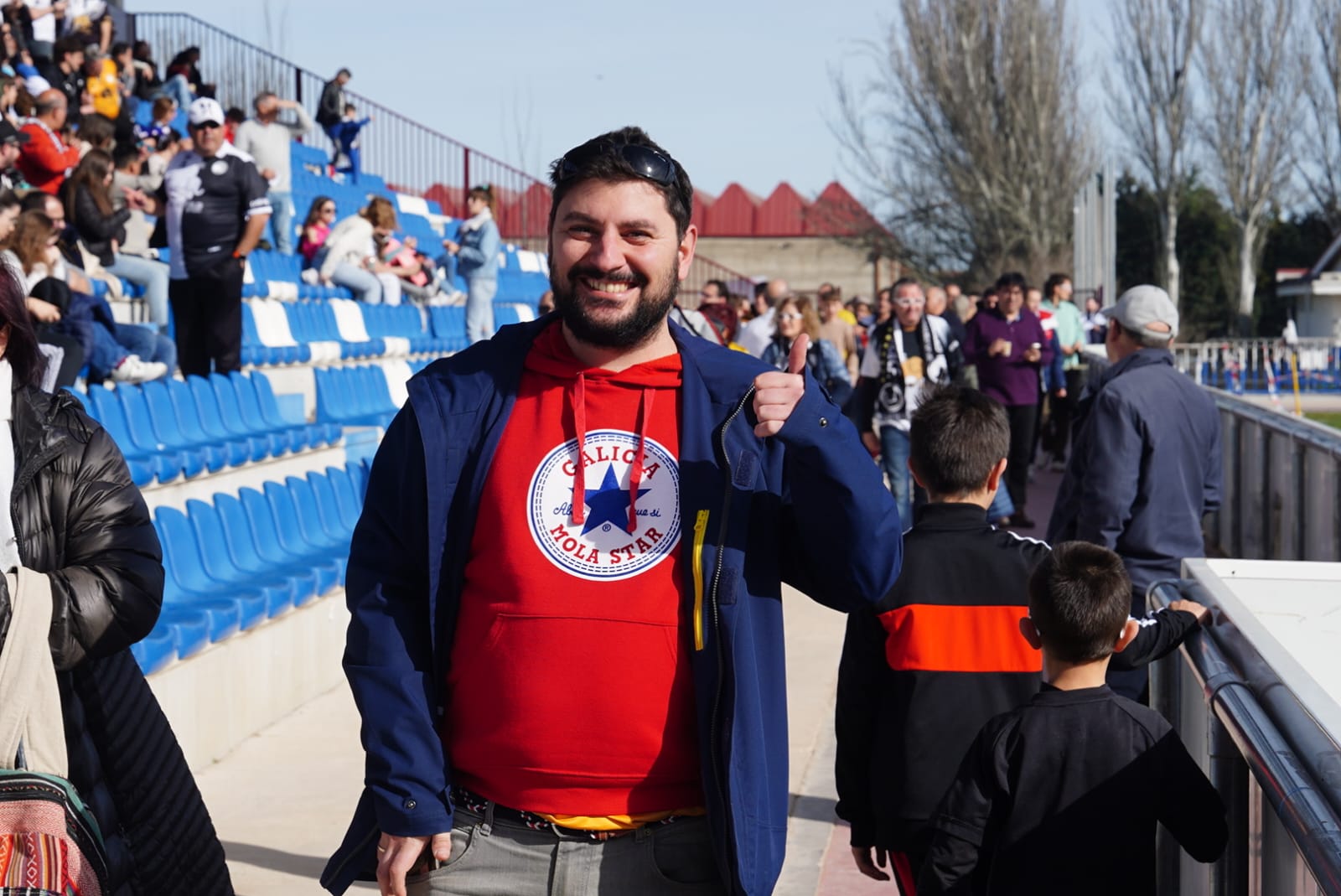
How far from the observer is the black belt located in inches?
98.6

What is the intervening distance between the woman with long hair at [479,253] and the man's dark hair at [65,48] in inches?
168

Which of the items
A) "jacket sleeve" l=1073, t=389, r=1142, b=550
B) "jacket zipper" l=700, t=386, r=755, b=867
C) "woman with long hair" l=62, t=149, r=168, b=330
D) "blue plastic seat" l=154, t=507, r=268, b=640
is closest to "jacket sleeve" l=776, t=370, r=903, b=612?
"jacket zipper" l=700, t=386, r=755, b=867

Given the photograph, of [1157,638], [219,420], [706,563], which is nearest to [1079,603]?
[1157,638]

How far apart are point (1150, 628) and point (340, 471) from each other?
6.71 m

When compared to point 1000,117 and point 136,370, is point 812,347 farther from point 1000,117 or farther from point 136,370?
point 1000,117

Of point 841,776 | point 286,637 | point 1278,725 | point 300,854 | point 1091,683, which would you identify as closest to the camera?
point 1278,725

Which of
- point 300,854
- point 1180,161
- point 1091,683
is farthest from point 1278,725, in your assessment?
point 1180,161

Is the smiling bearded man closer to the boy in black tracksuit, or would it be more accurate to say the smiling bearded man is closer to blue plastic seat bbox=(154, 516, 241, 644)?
the boy in black tracksuit

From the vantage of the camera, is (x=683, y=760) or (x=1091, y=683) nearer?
(x=683, y=760)

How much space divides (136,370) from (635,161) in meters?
6.95

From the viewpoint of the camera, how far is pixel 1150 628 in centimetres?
355

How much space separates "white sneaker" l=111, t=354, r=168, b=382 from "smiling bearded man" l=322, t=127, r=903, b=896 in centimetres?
667

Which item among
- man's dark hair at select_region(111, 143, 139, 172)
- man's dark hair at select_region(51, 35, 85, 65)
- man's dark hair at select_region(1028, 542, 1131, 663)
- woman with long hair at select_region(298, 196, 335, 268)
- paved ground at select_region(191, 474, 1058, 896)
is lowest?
paved ground at select_region(191, 474, 1058, 896)

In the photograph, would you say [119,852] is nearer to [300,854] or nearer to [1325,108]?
[300,854]
